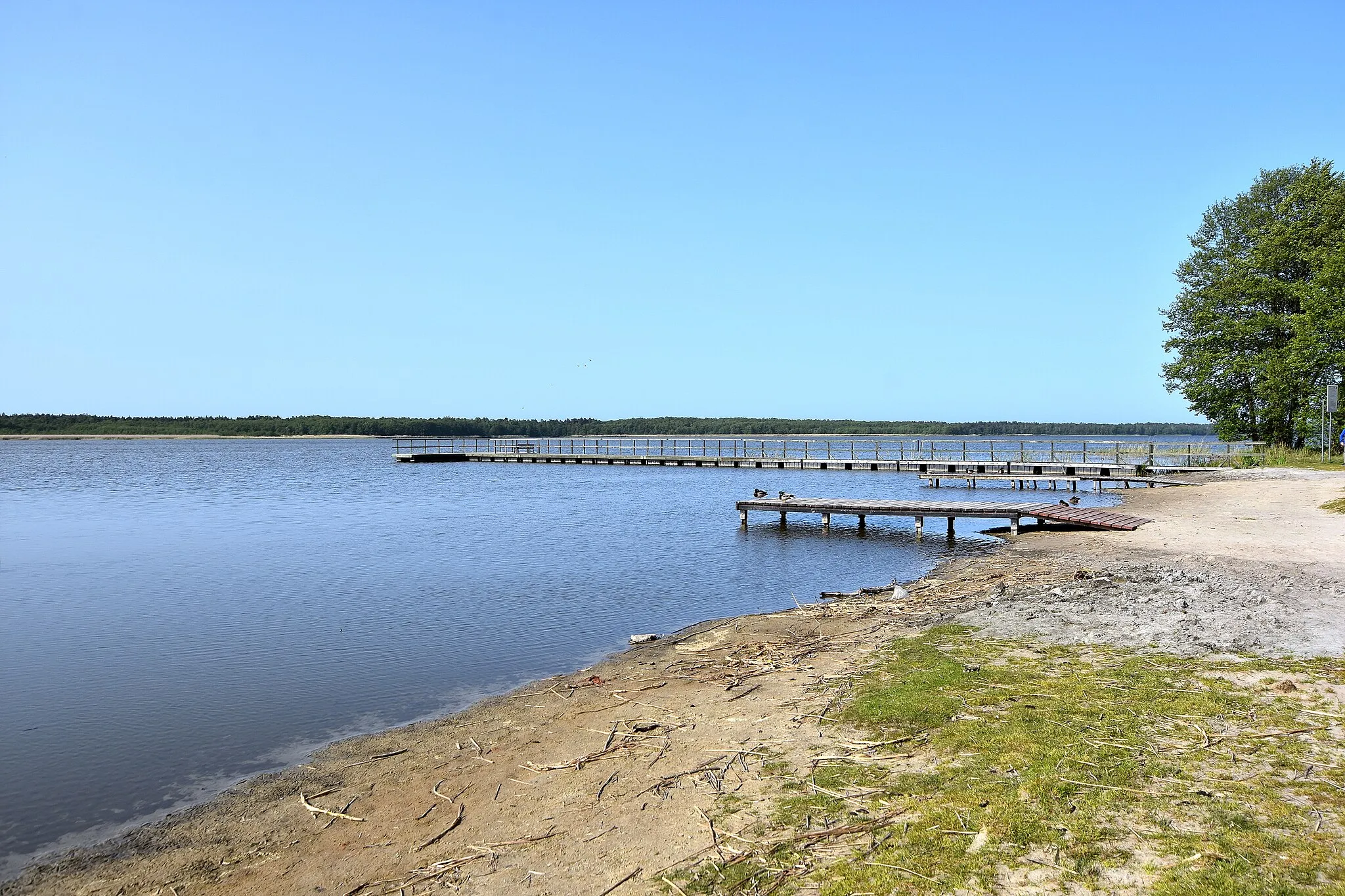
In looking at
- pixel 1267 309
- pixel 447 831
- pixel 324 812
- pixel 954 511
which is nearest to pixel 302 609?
pixel 324 812

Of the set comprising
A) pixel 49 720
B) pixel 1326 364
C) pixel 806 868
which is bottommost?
pixel 49 720

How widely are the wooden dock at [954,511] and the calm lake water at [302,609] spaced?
0.82 meters

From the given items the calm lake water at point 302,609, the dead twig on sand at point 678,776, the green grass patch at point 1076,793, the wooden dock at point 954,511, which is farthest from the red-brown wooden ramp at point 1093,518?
the dead twig on sand at point 678,776

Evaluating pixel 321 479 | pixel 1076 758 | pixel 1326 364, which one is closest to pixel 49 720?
pixel 1076 758

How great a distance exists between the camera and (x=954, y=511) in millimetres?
26500

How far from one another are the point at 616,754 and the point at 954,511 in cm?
2052

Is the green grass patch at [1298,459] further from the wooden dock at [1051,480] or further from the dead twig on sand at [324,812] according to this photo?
the dead twig on sand at [324,812]

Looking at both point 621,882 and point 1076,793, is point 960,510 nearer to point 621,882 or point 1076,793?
point 1076,793

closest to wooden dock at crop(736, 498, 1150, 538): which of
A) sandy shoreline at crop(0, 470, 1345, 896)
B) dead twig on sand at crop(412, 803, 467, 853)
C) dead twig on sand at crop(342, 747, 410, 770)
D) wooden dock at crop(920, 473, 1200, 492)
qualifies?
sandy shoreline at crop(0, 470, 1345, 896)

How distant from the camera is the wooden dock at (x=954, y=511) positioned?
23453mm

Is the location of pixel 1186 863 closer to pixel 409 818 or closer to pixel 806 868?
pixel 806 868

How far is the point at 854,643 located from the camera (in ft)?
38.6

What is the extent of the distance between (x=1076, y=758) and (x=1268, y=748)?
4.60ft

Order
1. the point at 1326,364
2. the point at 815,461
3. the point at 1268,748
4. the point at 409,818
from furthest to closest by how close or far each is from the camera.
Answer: the point at 815,461 < the point at 1326,364 < the point at 409,818 < the point at 1268,748
